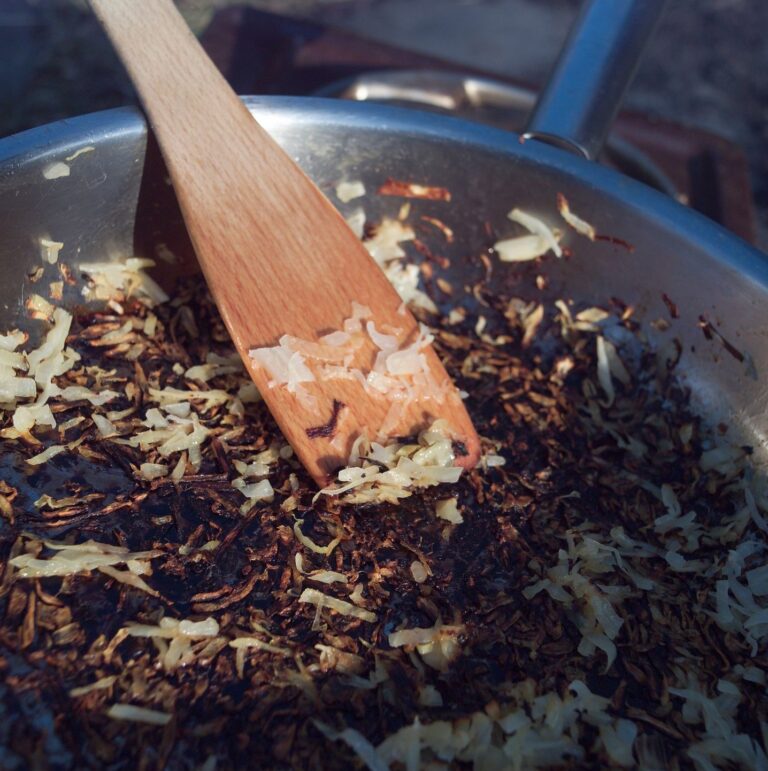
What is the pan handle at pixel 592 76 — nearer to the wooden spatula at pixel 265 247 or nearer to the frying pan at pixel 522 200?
the frying pan at pixel 522 200

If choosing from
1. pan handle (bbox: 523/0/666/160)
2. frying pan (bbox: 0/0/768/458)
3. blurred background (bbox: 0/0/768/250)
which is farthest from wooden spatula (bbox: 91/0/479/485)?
blurred background (bbox: 0/0/768/250)

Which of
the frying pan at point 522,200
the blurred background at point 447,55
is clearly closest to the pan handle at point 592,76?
the frying pan at point 522,200

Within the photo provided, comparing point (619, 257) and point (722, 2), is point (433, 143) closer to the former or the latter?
point (619, 257)

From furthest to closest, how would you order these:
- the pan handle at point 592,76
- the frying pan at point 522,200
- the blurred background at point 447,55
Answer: the blurred background at point 447,55 < the pan handle at point 592,76 < the frying pan at point 522,200

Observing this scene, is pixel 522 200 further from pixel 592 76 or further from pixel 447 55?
pixel 447 55

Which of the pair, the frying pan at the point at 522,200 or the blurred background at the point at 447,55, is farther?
the blurred background at the point at 447,55

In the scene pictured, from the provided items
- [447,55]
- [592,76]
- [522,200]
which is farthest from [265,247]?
[447,55]
